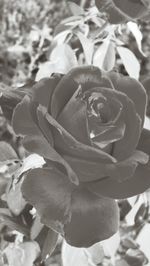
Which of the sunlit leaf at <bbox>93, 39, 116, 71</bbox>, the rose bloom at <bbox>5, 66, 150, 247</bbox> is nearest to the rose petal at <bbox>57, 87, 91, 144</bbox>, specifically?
the rose bloom at <bbox>5, 66, 150, 247</bbox>

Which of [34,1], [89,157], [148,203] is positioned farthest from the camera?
[34,1]

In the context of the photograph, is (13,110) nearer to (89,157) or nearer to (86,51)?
(89,157)

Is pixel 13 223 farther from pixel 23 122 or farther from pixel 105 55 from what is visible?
pixel 105 55

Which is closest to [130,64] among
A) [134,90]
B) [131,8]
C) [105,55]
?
[105,55]

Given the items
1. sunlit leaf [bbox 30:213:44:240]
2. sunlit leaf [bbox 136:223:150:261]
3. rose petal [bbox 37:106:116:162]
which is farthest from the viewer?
sunlit leaf [bbox 136:223:150:261]

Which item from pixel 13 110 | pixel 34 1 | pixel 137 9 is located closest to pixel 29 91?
pixel 13 110

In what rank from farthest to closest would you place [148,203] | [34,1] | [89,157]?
[34,1] < [148,203] < [89,157]

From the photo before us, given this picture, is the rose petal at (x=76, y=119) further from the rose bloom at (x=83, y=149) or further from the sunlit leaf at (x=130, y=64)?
the sunlit leaf at (x=130, y=64)

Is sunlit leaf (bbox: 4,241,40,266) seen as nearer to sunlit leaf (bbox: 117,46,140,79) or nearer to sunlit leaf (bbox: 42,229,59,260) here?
sunlit leaf (bbox: 42,229,59,260)
